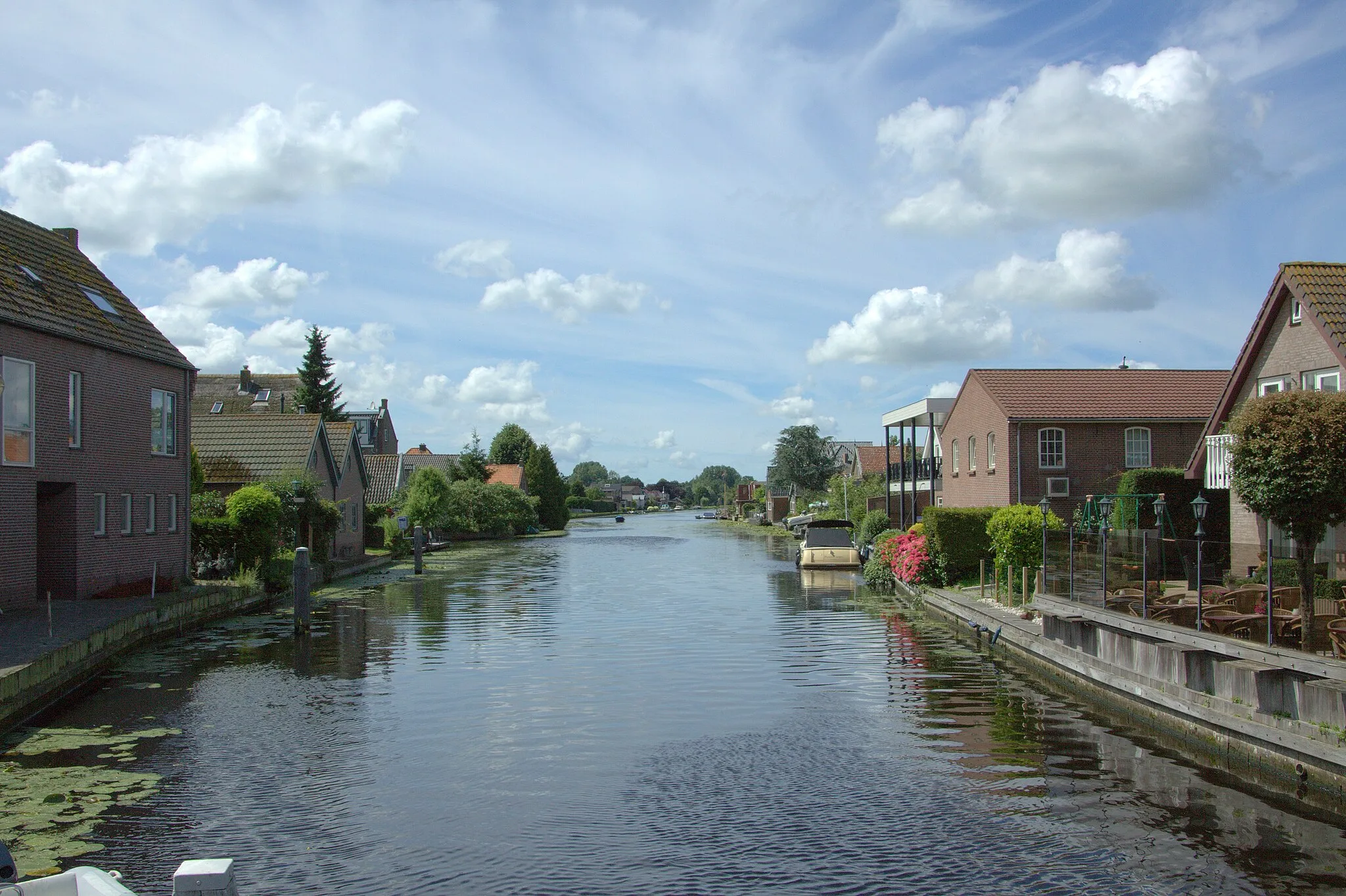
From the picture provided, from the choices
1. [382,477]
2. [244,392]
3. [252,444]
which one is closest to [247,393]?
[244,392]

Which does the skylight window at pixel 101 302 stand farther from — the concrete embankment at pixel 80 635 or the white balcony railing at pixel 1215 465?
the white balcony railing at pixel 1215 465

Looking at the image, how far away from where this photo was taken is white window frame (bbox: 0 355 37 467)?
70.1ft

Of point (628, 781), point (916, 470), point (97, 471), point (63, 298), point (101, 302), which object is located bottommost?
point (628, 781)

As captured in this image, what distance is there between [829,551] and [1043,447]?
9846 mm

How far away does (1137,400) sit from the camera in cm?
3731

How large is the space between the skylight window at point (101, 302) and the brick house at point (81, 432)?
5 centimetres

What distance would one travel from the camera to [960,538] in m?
29.5

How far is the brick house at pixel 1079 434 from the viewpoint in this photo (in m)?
36.1

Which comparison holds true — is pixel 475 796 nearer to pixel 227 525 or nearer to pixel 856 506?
pixel 227 525

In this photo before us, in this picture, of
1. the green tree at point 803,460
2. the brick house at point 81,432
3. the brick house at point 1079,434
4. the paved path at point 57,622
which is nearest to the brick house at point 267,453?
the brick house at point 81,432

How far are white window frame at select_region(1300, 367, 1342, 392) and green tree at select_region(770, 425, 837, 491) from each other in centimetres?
8182

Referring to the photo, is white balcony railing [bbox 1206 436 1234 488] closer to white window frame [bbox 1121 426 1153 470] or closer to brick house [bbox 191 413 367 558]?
white window frame [bbox 1121 426 1153 470]

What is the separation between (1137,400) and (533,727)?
29.5 m

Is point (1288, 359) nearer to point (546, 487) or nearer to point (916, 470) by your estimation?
point (916, 470)
